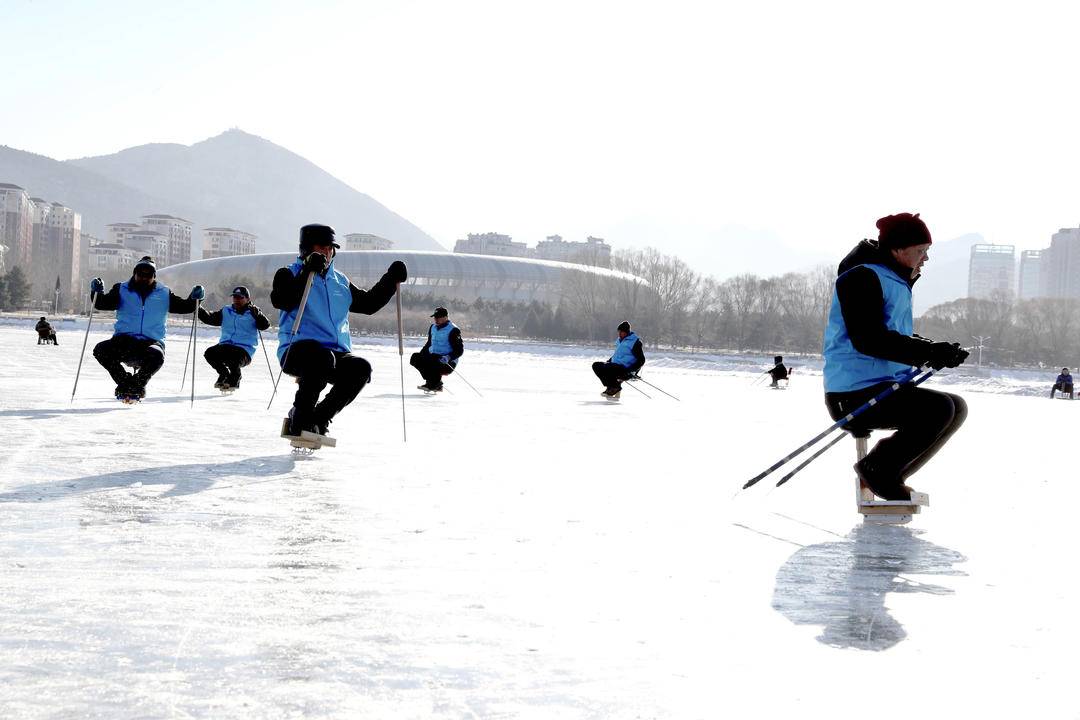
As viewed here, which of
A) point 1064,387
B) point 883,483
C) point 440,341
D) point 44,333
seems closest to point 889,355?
point 883,483

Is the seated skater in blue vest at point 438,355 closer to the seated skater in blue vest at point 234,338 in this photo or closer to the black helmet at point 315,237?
the seated skater in blue vest at point 234,338

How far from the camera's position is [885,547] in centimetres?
440

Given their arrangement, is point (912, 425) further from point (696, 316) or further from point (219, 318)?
point (696, 316)

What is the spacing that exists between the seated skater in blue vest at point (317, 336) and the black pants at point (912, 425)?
11.4ft

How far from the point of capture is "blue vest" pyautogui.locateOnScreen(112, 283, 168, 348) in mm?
10805

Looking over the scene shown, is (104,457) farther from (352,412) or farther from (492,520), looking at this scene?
(352,412)

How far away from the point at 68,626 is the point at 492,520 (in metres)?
2.21

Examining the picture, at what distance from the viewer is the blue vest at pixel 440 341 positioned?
16516 mm

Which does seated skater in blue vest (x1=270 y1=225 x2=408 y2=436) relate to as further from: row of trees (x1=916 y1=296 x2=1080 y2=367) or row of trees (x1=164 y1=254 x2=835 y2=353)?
row of trees (x1=916 y1=296 x2=1080 y2=367)

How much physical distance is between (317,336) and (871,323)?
3.90 metres

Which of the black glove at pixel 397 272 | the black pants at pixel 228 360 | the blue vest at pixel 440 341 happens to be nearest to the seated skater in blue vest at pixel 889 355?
the black glove at pixel 397 272

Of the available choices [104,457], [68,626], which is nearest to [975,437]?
[104,457]

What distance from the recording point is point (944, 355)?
4.86m

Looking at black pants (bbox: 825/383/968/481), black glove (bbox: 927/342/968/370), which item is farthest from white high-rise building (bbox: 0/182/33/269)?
black glove (bbox: 927/342/968/370)
